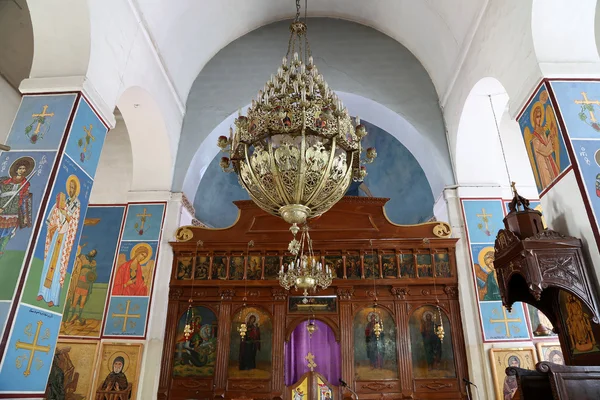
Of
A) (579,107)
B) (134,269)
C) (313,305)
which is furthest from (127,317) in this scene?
(579,107)

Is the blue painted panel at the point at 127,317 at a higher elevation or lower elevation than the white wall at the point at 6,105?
lower

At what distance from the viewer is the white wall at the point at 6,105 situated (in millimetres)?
6992

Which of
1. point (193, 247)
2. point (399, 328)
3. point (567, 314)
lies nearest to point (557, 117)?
point (567, 314)

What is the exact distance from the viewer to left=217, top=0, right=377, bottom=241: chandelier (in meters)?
3.90

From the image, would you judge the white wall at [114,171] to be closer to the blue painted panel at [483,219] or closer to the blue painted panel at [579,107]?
the blue painted panel at [483,219]

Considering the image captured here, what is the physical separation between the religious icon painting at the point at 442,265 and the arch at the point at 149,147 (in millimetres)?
5237

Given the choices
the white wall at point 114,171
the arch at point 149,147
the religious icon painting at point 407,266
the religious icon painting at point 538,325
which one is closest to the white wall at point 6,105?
the arch at point 149,147

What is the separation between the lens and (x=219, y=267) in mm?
7820

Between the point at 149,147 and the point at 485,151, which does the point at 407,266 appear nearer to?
the point at 485,151

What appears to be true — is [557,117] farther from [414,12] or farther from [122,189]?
[122,189]

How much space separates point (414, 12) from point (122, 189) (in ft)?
22.6

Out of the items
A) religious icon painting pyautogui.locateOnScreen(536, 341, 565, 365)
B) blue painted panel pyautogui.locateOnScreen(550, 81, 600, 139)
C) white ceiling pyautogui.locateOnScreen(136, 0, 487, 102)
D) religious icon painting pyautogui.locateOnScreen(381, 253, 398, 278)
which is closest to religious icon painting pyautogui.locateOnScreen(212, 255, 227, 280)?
religious icon painting pyautogui.locateOnScreen(381, 253, 398, 278)

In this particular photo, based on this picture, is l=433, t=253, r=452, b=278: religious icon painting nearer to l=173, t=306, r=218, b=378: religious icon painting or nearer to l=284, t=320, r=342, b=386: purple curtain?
l=284, t=320, r=342, b=386: purple curtain

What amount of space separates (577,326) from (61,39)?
640 cm
